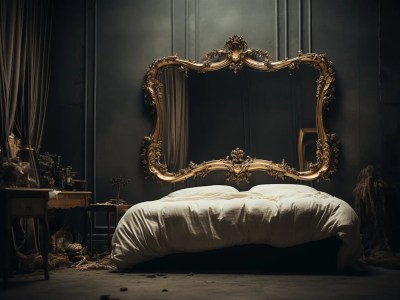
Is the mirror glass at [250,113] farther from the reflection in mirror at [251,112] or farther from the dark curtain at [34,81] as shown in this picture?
the dark curtain at [34,81]

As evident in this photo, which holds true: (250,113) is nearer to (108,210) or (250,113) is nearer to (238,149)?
(238,149)

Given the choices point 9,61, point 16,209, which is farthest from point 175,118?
point 16,209

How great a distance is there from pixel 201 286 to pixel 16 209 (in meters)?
1.47

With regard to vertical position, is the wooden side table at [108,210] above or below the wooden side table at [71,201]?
below

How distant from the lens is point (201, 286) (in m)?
4.19

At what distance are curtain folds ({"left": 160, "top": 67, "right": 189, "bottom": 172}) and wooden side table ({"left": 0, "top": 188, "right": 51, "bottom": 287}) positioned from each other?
236cm

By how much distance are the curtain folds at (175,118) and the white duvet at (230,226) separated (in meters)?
1.62

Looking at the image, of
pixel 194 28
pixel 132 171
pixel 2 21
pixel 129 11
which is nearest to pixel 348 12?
pixel 194 28

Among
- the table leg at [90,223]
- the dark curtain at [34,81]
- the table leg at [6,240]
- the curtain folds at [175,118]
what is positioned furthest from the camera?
the curtain folds at [175,118]

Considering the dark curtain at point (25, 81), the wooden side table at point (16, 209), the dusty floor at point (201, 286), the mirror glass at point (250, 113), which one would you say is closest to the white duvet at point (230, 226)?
the dusty floor at point (201, 286)

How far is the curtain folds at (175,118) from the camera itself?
6.75 meters

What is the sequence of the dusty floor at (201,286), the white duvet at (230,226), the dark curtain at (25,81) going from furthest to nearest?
the dark curtain at (25,81)
the white duvet at (230,226)
the dusty floor at (201,286)

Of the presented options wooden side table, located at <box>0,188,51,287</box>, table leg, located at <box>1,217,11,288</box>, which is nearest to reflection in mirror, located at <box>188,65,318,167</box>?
wooden side table, located at <box>0,188,51,287</box>

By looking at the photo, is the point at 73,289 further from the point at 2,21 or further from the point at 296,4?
the point at 296,4
